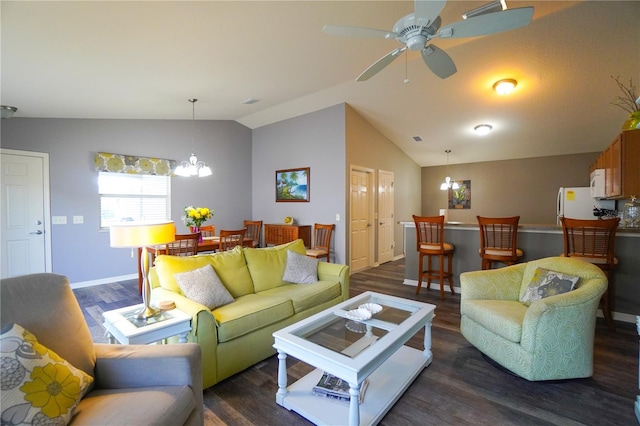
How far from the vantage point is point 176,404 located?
130cm

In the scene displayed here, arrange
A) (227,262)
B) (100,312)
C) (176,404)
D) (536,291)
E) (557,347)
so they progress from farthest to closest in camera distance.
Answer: (100,312) < (227,262) < (536,291) < (557,347) < (176,404)

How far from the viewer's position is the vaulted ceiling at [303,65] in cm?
253

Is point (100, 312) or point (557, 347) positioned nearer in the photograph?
point (557, 347)

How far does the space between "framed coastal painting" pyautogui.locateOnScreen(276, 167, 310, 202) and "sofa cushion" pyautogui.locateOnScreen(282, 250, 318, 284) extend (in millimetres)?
2443

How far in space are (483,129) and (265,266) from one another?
4.89 m

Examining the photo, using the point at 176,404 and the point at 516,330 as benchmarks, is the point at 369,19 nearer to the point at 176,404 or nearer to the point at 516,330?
the point at 516,330

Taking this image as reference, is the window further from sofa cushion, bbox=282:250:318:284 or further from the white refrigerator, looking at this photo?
the white refrigerator

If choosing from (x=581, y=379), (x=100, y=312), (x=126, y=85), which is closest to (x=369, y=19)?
(x=126, y=85)

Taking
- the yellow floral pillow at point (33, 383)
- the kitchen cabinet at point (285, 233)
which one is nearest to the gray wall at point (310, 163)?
the kitchen cabinet at point (285, 233)

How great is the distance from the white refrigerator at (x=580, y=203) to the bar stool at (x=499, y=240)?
2230 millimetres

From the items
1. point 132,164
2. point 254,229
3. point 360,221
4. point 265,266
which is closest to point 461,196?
point 360,221

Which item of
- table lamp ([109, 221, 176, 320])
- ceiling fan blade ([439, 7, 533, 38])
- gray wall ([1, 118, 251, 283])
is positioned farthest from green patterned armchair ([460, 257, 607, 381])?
gray wall ([1, 118, 251, 283])

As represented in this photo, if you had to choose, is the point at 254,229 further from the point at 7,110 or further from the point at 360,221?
the point at 7,110

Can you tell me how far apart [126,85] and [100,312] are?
2.82 m
